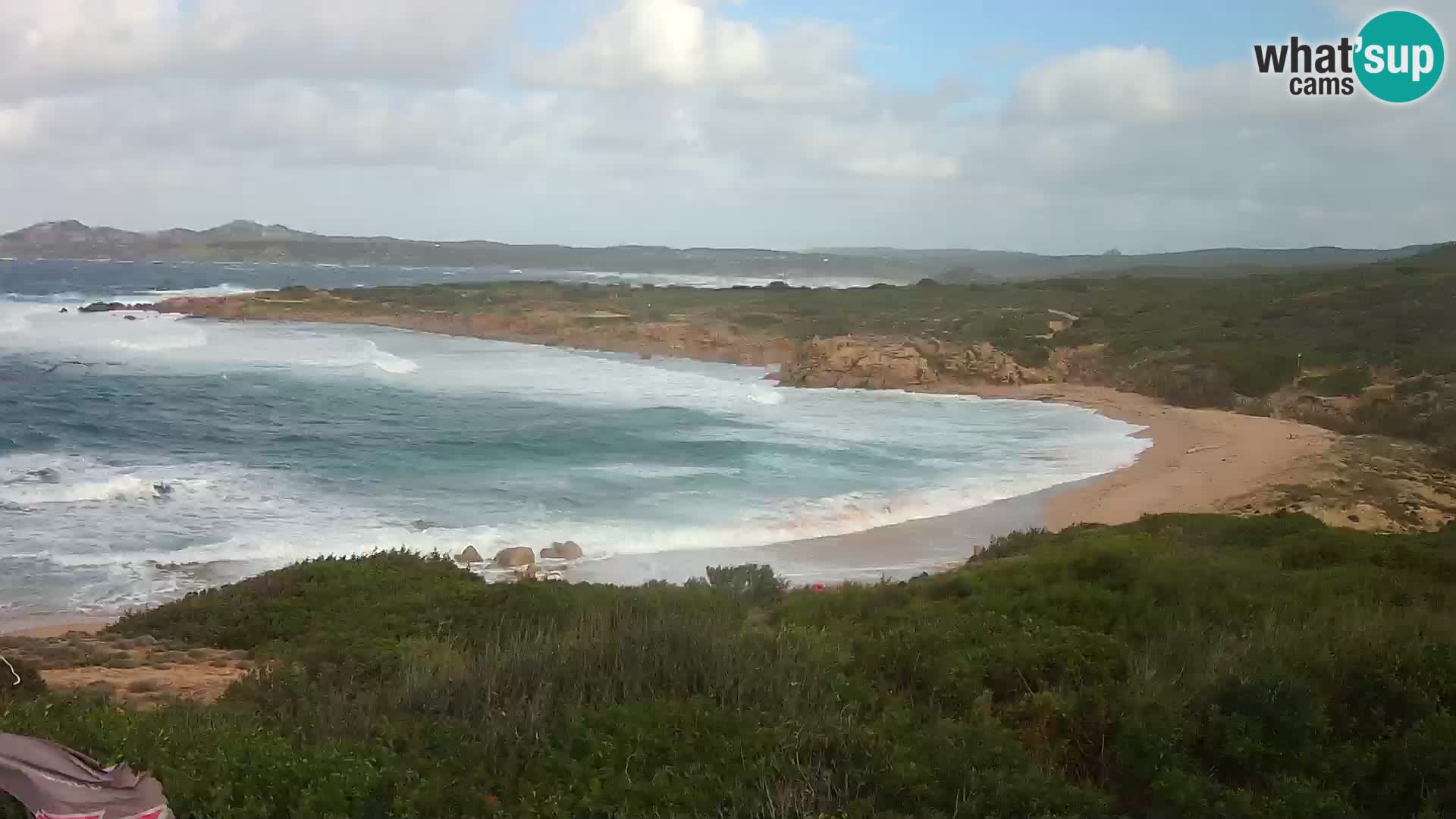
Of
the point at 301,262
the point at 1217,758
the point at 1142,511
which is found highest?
the point at 301,262

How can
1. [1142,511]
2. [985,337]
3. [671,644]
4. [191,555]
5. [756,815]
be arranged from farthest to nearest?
[985,337], [1142,511], [191,555], [671,644], [756,815]

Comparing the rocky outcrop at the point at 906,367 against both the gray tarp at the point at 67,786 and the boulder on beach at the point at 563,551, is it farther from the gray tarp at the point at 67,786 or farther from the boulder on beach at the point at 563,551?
the gray tarp at the point at 67,786

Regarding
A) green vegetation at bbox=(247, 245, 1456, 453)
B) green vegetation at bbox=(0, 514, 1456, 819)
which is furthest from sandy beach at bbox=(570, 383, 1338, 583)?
green vegetation at bbox=(0, 514, 1456, 819)

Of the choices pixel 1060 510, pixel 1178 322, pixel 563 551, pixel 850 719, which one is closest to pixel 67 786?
pixel 850 719

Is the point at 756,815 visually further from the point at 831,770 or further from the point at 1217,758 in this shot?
the point at 1217,758

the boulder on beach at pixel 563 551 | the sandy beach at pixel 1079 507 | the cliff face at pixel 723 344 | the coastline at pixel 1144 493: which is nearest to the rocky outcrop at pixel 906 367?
the cliff face at pixel 723 344

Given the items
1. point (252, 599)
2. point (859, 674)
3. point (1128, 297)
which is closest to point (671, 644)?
point (859, 674)
